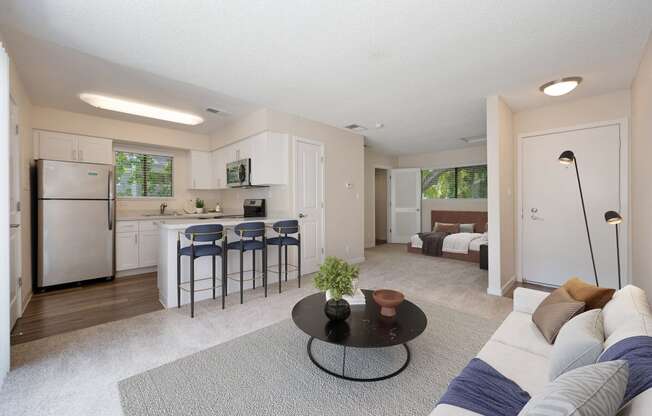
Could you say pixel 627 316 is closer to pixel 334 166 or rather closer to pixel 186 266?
pixel 186 266

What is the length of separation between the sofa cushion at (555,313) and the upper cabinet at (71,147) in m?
5.69

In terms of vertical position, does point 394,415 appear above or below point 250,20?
below

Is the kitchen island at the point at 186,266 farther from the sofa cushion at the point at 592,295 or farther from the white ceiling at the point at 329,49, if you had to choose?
the sofa cushion at the point at 592,295

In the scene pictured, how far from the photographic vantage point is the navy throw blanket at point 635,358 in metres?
0.81

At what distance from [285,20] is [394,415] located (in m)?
2.65

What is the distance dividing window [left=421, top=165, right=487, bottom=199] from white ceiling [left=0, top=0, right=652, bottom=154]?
3.26 metres

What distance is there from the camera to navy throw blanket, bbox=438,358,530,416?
41.7 inches

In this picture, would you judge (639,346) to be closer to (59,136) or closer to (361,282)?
(361,282)

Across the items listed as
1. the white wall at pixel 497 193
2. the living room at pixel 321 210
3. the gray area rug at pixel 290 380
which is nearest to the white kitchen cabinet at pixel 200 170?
the living room at pixel 321 210

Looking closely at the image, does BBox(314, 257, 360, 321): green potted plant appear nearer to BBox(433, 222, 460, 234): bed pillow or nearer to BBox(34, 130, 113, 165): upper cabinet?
BBox(34, 130, 113, 165): upper cabinet

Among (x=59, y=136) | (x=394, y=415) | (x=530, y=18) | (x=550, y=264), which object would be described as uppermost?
(x=530, y=18)

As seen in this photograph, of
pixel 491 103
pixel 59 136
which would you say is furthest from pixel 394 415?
pixel 59 136

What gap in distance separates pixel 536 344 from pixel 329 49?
2.58 m

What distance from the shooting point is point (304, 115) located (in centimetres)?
432
